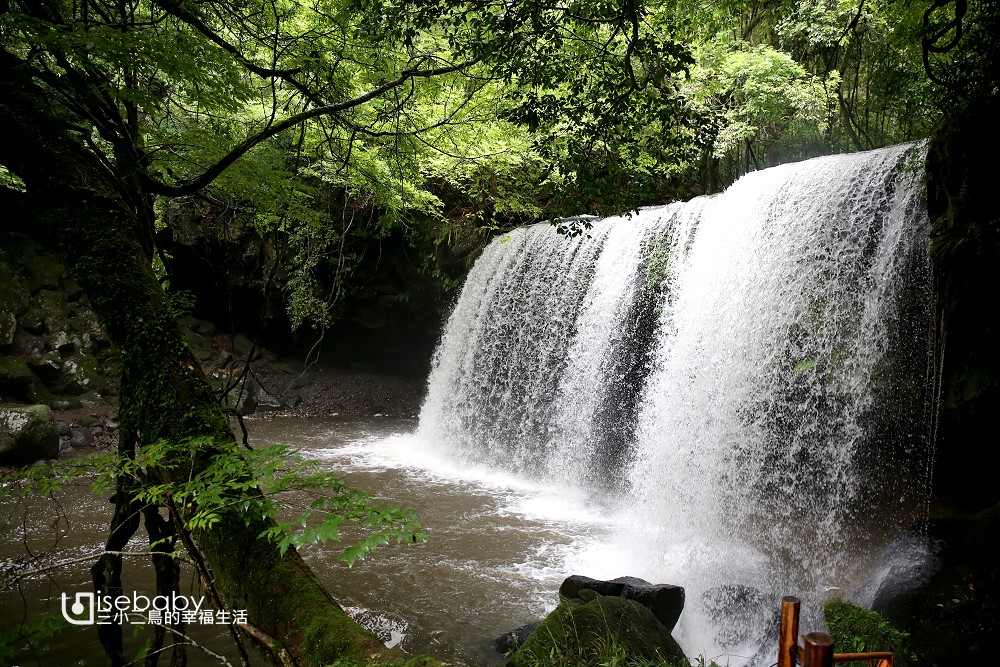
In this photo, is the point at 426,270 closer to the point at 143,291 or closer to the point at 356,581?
the point at 356,581

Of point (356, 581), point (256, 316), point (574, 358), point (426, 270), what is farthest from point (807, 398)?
point (256, 316)

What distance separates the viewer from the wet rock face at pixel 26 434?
836cm

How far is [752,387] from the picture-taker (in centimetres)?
670

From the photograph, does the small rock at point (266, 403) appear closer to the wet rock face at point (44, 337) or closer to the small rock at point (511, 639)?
the wet rock face at point (44, 337)

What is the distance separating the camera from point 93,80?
3.65 metres

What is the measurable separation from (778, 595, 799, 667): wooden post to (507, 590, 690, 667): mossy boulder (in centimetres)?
252

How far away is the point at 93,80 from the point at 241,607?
3.44 meters

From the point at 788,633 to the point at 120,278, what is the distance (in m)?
2.92

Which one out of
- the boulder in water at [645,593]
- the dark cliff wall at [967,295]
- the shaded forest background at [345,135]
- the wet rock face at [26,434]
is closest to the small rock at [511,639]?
the boulder in water at [645,593]

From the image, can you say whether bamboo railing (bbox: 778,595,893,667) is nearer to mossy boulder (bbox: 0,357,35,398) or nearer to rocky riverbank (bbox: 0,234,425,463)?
rocky riverbank (bbox: 0,234,425,463)

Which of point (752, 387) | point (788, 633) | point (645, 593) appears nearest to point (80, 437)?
point (645, 593)

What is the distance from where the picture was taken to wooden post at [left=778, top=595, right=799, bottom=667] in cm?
121

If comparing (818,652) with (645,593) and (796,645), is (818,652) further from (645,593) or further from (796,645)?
(645,593)

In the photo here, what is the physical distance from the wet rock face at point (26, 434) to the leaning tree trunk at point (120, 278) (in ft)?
25.9
